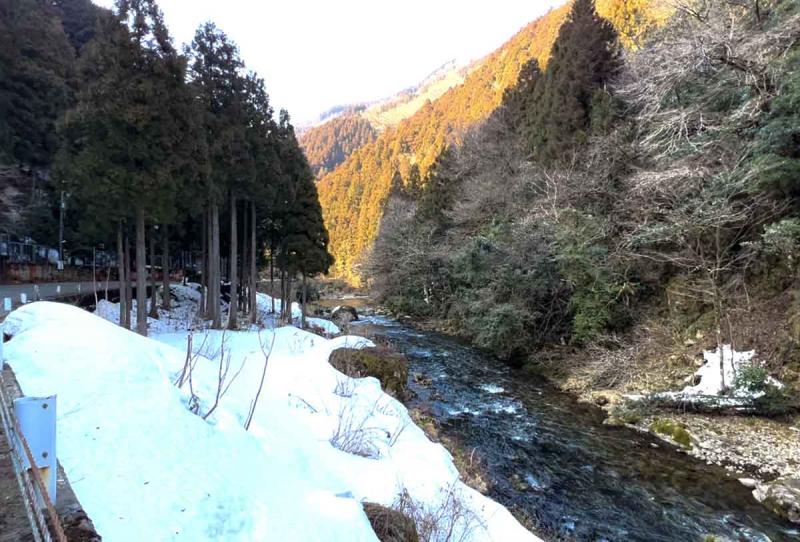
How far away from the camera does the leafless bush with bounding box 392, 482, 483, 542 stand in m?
3.96

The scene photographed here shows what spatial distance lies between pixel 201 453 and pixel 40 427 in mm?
1511

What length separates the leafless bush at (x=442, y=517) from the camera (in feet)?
13.0

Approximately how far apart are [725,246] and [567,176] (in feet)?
21.8

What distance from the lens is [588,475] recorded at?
A: 7.12 m

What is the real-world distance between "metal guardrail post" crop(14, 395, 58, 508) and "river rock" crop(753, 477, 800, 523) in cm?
817

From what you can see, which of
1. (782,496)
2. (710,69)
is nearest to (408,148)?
(710,69)

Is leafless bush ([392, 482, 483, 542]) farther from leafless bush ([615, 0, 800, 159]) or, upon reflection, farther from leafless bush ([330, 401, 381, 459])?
leafless bush ([615, 0, 800, 159])

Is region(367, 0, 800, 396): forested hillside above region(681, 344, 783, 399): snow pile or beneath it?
above

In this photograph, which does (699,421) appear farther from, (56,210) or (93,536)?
(56,210)

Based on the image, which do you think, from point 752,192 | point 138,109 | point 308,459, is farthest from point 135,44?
point 752,192

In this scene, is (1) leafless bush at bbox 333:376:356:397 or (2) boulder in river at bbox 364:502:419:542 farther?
(1) leafless bush at bbox 333:376:356:397

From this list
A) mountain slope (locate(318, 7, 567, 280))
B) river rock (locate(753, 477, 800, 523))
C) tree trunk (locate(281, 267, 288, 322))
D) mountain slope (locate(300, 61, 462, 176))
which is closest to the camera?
river rock (locate(753, 477, 800, 523))

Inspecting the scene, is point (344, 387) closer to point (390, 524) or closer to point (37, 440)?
point (390, 524)

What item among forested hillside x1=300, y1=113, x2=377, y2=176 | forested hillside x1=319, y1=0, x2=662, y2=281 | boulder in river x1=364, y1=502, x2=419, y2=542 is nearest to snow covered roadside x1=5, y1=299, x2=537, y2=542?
boulder in river x1=364, y1=502, x2=419, y2=542
